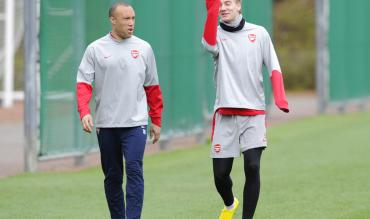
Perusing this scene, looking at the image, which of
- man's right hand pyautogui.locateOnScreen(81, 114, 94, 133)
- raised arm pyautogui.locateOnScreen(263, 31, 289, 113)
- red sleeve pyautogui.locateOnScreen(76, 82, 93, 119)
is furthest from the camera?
raised arm pyautogui.locateOnScreen(263, 31, 289, 113)

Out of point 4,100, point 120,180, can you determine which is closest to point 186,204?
point 120,180

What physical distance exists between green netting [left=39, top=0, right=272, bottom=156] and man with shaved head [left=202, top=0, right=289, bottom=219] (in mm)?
4897

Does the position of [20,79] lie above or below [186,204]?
below

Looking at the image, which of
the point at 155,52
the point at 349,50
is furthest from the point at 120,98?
the point at 349,50

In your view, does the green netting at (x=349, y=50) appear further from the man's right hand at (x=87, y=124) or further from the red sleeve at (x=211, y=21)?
the man's right hand at (x=87, y=124)

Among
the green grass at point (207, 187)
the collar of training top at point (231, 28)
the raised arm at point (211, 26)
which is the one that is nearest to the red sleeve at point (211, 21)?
the raised arm at point (211, 26)

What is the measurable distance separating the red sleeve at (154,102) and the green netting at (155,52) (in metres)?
4.71

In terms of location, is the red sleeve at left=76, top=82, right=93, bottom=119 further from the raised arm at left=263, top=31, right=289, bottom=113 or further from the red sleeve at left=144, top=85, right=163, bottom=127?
the raised arm at left=263, top=31, right=289, bottom=113

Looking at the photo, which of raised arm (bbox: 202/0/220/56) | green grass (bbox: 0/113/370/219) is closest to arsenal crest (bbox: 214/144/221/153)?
raised arm (bbox: 202/0/220/56)

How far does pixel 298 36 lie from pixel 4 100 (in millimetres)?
19317

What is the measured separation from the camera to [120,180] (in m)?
8.16

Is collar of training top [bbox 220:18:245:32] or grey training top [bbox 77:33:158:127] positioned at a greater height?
collar of training top [bbox 220:18:245:32]

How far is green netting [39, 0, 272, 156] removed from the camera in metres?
12.9

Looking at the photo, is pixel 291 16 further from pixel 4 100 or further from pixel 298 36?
pixel 4 100
